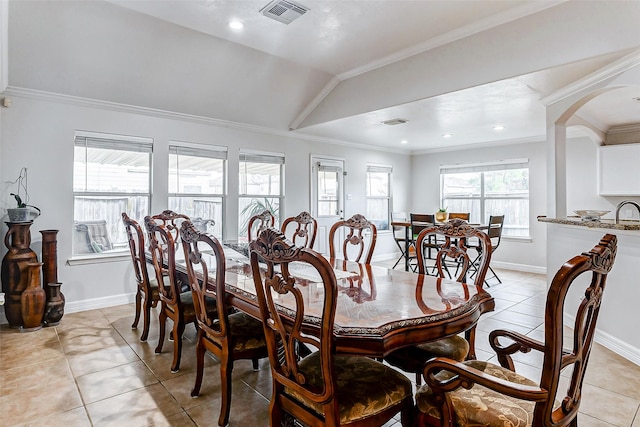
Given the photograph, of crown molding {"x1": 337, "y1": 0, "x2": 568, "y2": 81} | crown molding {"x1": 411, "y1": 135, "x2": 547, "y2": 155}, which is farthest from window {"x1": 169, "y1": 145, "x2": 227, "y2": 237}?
crown molding {"x1": 411, "y1": 135, "x2": 547, "y2": 155}

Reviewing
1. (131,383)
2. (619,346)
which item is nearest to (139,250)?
(131,383)

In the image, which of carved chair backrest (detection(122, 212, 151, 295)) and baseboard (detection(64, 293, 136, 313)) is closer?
carved chair backrest (detection(122, 212, 151, 295))

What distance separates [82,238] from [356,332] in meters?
4.09

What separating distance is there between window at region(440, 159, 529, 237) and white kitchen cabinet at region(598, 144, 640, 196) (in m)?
1.26

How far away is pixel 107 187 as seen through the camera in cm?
437

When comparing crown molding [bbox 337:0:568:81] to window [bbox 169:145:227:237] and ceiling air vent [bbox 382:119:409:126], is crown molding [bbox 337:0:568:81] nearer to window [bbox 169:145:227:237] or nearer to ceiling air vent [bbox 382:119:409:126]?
ceiling air vent [bbox 382:119:409:126]

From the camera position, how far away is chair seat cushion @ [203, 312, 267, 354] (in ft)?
6.74

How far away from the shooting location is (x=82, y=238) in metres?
4.24

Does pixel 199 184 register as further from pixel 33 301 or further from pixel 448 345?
pixel 448 345

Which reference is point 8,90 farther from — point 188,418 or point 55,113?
point 188,418

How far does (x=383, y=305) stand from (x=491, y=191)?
6.22 m

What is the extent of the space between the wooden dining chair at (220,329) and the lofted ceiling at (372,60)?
7.62ft

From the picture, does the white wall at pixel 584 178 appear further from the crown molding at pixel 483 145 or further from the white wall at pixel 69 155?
the white wall at pixel 69 155

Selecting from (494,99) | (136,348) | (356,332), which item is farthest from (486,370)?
(494,99)
